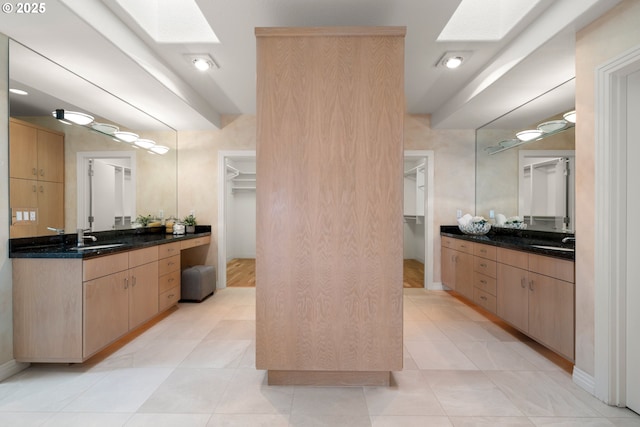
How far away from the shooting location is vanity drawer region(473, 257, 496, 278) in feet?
10.4

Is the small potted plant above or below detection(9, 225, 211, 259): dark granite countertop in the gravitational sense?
above

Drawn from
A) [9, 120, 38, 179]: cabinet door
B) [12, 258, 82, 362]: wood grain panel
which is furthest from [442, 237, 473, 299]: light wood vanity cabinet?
[9, 120, 38, 179]: cabinet door

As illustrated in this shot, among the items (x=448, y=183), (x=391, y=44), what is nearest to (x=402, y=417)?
(x=391, y=44)

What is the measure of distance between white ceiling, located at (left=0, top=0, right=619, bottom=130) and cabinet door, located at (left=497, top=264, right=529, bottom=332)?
66.6 inches

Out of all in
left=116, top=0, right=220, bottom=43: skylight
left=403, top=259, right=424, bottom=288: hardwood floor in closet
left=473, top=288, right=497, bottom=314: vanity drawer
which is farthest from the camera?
left=403, top=259, right=424, bottom=288: hardwood floor in closet

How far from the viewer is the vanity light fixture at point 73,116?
8.49ft

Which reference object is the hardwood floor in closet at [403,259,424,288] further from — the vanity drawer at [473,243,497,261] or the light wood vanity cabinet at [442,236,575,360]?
the vanity drawer at [473,243,497,261]

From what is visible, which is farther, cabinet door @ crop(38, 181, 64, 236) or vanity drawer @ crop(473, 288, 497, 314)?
vanity drawer @ crop(473, 288, 497, 314)

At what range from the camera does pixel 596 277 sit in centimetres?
190

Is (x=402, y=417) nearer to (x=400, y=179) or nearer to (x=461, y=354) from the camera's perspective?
(x=461, y=354)

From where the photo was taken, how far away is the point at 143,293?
2.86 m

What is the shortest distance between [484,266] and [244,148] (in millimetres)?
3515

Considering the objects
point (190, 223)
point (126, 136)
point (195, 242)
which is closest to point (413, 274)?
point (195, 242)

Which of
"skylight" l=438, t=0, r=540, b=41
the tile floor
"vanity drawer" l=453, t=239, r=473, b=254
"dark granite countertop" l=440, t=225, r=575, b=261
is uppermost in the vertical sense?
"skylight" l=438, t=0, r=540, b=41
